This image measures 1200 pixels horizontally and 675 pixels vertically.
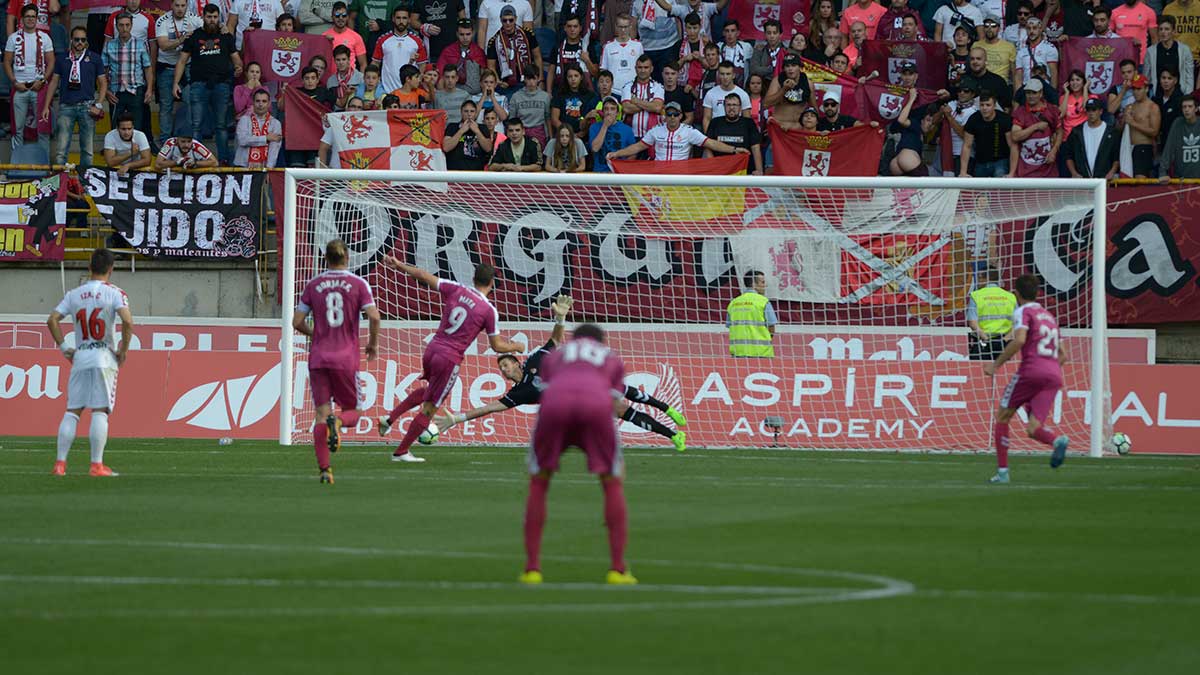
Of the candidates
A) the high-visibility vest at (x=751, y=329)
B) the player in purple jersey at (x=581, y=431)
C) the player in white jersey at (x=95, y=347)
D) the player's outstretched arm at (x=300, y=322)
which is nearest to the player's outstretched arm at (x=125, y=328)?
the player in white jersey at (x=95, y=347)

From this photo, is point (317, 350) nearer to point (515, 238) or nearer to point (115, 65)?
point (515, 238)

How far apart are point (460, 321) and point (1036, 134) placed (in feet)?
33.8

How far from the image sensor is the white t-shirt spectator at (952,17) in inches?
1040

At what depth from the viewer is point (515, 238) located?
930 inches

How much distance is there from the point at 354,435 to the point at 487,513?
1004cm

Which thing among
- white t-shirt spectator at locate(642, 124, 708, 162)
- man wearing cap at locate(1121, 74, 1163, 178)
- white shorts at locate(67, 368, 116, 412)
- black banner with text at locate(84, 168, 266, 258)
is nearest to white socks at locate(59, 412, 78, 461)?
white shorts at locate(67, 368, 116, 412)

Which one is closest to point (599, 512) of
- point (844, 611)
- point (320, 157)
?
point (844, 611)

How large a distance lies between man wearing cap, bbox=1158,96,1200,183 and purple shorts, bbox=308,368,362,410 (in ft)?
43.6

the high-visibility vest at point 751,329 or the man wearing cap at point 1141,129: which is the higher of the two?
the man wearing cap at point 1141,129

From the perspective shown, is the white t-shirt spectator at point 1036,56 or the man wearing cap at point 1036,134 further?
the white t-shirt spectator at point 1036,56

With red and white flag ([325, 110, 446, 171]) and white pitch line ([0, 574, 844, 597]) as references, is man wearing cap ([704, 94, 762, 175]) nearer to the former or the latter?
red and white flag ([325, 110, 446, 171])

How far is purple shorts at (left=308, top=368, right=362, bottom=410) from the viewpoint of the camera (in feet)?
50.5

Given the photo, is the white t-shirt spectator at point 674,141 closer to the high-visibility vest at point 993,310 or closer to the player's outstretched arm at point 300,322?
the high-visibility vest at point 993,310

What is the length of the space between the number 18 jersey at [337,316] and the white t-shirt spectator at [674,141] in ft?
33.3
